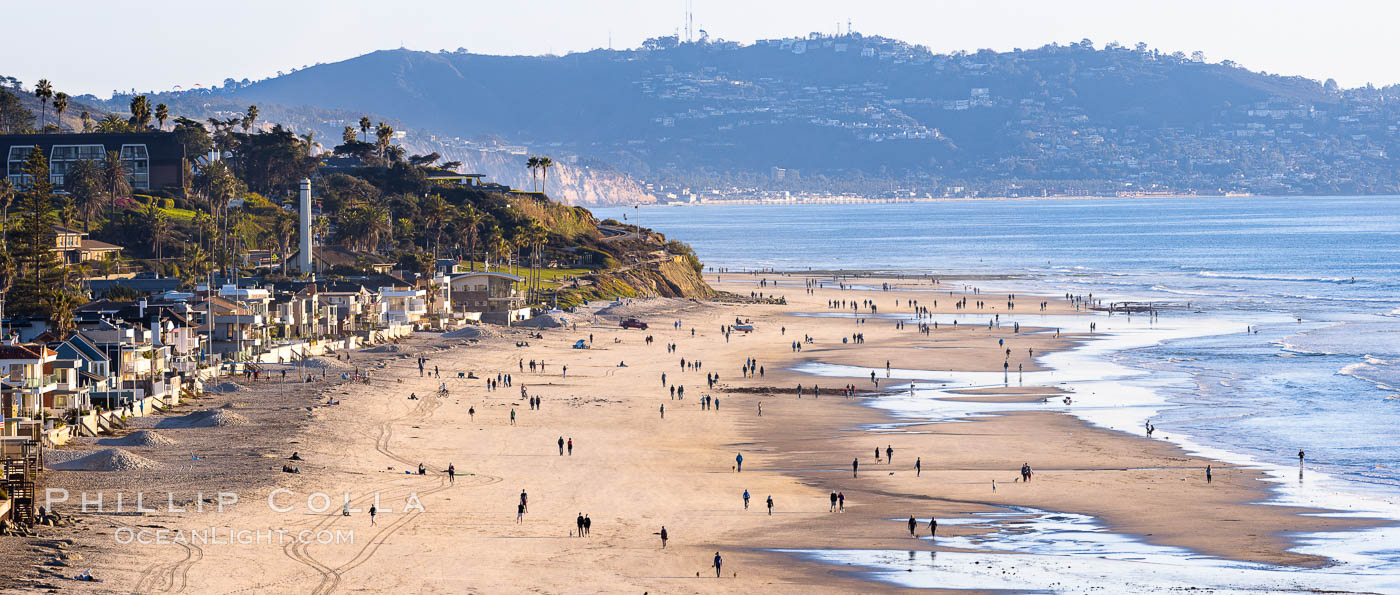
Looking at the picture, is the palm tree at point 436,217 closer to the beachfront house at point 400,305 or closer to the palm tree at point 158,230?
the palm tree at point 158,230

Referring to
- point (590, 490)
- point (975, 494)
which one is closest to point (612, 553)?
point (590, 490)

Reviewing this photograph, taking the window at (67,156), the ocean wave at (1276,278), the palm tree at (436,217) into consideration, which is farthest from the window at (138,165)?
the ocean wave at (1276,278)

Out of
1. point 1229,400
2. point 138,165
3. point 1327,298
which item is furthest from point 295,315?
point 1327,298

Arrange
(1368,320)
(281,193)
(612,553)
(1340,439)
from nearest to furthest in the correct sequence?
1. (612,553)
2. (1340,439)
3. (1368,320)
4. (281,193)

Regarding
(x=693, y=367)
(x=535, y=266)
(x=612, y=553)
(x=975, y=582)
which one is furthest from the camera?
(x=535, y=266)

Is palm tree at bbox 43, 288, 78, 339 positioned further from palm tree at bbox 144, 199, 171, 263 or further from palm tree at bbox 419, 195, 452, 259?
palm tree at bbox 419, 195, 452, 259

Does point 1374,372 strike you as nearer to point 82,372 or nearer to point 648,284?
point 82,372

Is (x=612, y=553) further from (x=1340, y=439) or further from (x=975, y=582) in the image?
(x=1340, y=439)
